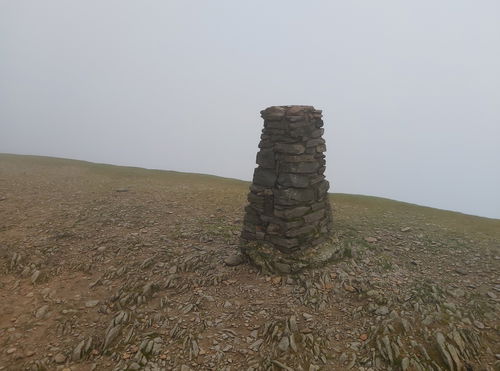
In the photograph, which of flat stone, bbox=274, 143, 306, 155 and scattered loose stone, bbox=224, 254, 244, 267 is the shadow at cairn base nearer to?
scattered loose stone, bbox=224, 254, 244, 267

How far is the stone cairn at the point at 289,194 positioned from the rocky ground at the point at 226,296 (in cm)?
103

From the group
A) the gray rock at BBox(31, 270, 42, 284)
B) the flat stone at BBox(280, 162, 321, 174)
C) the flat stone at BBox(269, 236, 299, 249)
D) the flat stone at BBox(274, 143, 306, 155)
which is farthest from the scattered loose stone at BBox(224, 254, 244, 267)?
the gray rock at BBox(31, 270, 42, 284)

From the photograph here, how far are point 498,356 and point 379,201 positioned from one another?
57.1 feet

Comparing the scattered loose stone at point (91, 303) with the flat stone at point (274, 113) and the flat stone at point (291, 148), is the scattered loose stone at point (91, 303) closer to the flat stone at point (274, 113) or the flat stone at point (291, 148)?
the flat stone at point (291, 148)

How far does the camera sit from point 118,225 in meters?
20.0

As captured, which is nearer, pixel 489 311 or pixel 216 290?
pixel 489 311

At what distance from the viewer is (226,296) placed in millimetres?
13414

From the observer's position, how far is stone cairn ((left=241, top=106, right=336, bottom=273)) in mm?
14188

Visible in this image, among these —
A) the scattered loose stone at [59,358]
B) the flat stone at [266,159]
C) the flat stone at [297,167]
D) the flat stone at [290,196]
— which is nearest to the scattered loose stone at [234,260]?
the flat stone at [290,196]

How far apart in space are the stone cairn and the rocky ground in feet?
3.37

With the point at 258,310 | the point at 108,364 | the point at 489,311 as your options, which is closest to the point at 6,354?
the point at 108,364

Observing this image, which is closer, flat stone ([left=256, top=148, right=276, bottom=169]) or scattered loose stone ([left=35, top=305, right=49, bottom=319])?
scattered loose stone ([left=35, top=305, right=49, bottom=319])

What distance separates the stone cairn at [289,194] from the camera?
14.2 meters

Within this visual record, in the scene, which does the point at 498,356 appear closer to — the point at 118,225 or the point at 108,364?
the point at 108,364
